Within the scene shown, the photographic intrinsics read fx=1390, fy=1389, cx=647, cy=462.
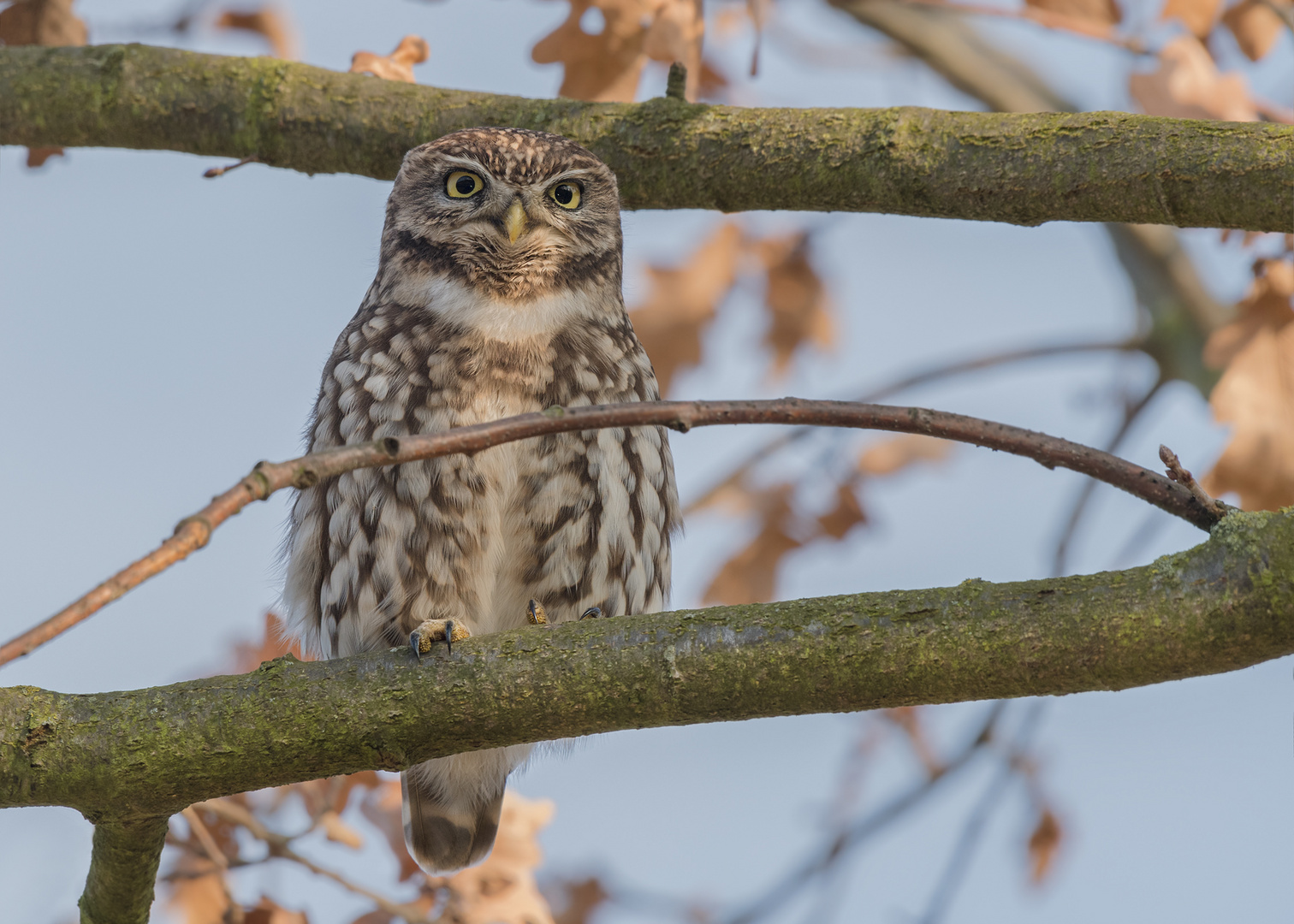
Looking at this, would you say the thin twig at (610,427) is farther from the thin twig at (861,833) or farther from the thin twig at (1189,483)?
the thin twig at (861,833)

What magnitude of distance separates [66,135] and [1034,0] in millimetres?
2965

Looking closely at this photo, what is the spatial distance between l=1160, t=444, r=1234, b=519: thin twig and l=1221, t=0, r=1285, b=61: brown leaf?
88.3 inches

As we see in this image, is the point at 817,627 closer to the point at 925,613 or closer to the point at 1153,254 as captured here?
the point at 925,613

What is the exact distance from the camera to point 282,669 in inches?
96.1

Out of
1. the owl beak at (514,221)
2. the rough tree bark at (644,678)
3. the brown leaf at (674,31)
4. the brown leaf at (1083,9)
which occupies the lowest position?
the rough tree bark at (644,678)

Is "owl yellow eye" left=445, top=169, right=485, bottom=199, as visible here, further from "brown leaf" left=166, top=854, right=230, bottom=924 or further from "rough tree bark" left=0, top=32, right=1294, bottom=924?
"brown leaf" left=166, top=854, right=230, bottom=924

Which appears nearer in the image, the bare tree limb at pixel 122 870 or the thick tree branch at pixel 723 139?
the bare tree limb at pixel 122 870

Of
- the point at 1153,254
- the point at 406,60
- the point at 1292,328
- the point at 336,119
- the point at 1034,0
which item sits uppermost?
the point at 1153,254

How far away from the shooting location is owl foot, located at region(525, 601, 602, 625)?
358 cm

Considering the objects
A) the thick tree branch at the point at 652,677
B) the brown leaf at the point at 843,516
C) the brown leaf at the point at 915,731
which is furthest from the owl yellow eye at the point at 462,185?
the brown leaf at the point at 915,731

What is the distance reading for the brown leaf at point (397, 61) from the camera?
3.77 m

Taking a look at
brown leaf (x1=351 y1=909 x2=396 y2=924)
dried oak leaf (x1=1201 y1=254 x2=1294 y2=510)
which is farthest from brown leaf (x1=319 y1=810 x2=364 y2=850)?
dried oak leaf (x1=1201 y1=254 x2=1294 y2=510)

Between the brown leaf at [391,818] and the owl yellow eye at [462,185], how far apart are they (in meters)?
1.78

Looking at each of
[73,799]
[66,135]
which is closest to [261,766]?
[73,799]
